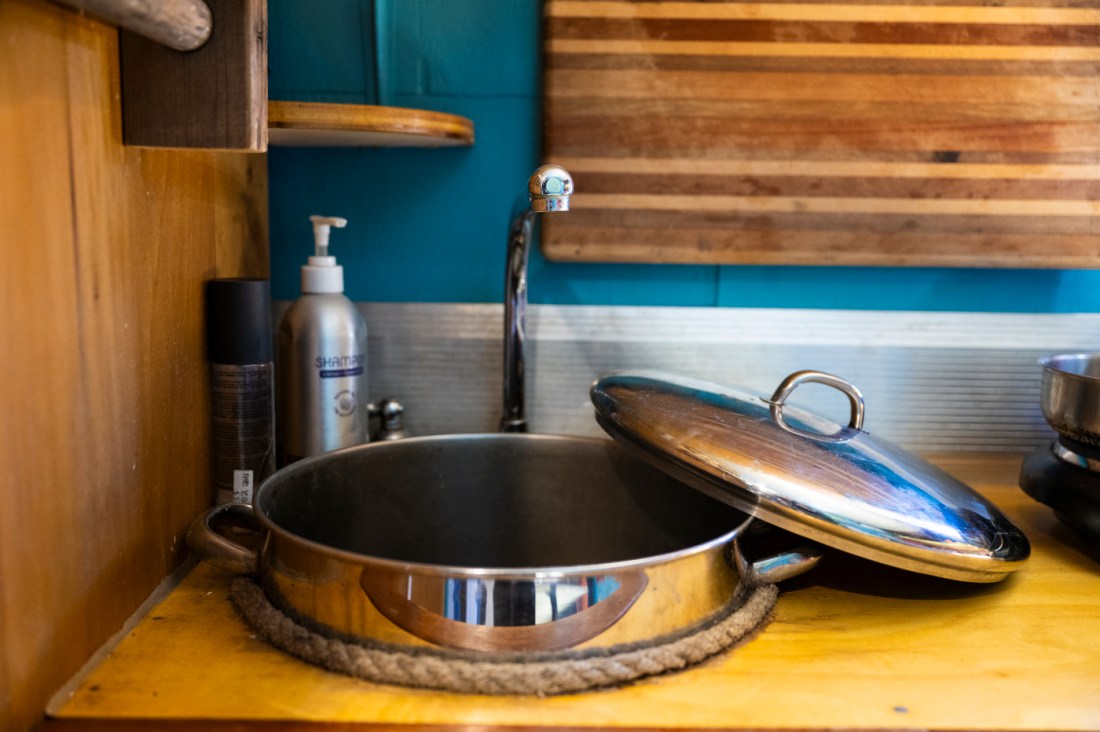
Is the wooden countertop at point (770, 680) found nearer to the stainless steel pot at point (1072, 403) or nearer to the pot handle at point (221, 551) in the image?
the pot handle at point (221, 551)

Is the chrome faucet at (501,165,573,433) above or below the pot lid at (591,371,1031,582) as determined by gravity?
above

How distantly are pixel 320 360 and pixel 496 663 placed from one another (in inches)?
15.5

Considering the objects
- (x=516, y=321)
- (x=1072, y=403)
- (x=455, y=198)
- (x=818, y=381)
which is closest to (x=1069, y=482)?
(x=1072, y=403)

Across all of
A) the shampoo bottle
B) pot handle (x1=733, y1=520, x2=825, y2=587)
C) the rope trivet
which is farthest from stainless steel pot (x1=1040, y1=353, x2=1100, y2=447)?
the shampoo bottle

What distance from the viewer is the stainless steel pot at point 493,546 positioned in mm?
618

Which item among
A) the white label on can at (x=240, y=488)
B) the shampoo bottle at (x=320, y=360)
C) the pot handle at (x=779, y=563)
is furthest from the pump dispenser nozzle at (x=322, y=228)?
the pot handle at (x=779, y=563)

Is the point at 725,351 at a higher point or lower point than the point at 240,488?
higher

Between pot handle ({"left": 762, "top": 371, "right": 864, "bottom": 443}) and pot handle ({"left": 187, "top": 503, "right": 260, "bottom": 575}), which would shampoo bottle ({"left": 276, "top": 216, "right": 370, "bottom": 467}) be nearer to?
pot handle ({"left": 187, "top": 503, "right": 260, "bottom": 575})

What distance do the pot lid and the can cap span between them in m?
0.33

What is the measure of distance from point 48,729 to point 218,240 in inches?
17.6

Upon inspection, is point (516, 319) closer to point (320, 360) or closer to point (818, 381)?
point (320, 360)

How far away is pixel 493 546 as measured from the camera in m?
0.96

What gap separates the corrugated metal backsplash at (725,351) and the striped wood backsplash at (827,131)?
7 cm

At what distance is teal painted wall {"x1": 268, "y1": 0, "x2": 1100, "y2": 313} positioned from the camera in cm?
98
